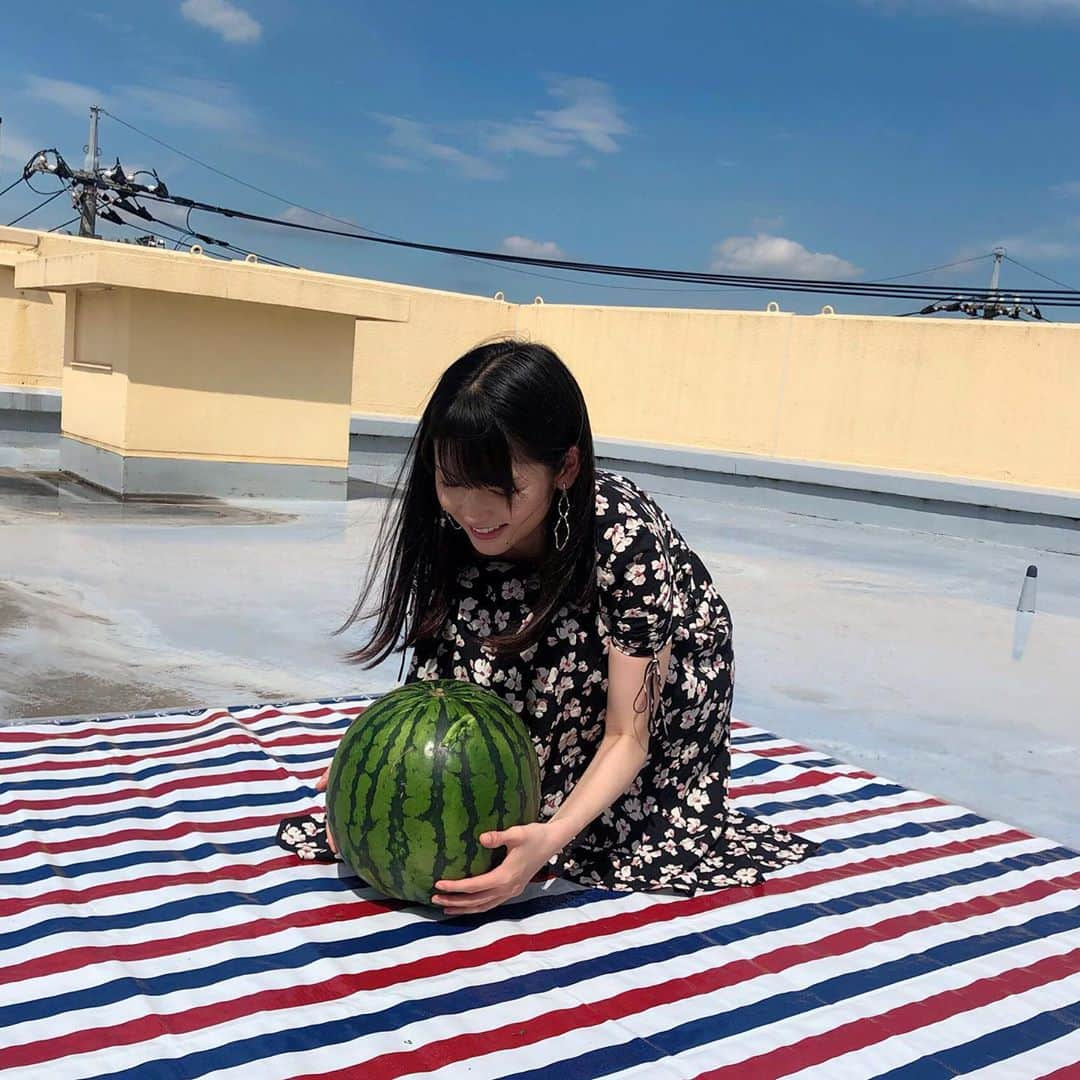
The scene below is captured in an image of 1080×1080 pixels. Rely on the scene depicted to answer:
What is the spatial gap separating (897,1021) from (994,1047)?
0.55 feet

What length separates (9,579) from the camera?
5527 mm

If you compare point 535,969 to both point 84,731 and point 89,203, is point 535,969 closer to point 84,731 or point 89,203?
point 84,731

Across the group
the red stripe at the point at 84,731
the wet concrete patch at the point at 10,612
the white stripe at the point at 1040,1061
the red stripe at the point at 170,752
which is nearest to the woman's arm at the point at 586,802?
the white stripe at the point at 1040,1061

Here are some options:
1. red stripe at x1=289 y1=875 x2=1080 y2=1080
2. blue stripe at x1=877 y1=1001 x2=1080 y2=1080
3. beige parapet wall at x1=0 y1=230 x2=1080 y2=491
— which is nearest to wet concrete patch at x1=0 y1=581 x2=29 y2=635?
red stripe at x1=289 y1=875 x2=1080 y2=1080

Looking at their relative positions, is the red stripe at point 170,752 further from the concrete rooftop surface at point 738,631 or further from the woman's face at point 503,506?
the woman's face at point 503,506

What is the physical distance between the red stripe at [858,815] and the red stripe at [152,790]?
1360mm

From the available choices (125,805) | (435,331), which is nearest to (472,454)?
(125,805)

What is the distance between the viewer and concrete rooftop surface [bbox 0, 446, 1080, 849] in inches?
159

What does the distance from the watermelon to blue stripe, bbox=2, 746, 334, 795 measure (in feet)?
3.19

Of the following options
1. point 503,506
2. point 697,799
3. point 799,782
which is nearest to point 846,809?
point 799,782

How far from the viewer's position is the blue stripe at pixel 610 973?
188 centimetres

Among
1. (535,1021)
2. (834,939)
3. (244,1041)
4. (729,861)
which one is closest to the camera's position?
(244,1041)

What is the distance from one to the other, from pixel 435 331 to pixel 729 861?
1105 centimetres

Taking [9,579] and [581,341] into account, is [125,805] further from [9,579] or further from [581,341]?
[581,341]
